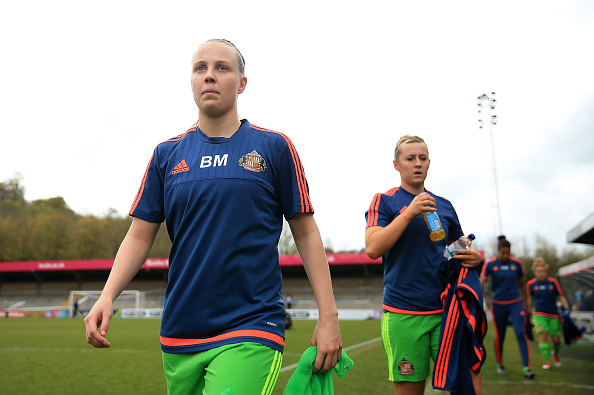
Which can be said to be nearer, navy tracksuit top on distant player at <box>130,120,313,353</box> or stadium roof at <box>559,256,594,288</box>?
navy tracksuit top on distant player at <box>130,120,313,353</box>

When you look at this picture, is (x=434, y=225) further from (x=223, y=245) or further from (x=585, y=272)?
(x=585, y=272)

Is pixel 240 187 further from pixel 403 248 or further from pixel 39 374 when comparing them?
pixel 39 374

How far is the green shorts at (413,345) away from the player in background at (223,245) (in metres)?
1.75

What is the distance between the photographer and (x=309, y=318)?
37.6 metres

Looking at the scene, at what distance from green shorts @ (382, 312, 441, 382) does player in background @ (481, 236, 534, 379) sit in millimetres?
5343

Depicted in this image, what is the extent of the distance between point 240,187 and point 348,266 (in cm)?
5022

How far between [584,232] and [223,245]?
14840 millimetres

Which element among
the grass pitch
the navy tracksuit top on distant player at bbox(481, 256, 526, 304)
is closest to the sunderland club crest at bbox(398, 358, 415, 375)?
the grass pitch

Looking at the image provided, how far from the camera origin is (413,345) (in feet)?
12.4

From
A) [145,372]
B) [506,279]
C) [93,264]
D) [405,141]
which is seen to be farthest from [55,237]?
[405,141]

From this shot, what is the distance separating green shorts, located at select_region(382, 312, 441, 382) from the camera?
12.3ft

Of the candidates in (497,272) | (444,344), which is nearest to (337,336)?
(444,344)

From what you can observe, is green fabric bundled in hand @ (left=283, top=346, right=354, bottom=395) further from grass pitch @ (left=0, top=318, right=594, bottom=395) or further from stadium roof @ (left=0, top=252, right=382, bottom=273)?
stadium roof @ (left=0, top=252, right=382, bottom=273)

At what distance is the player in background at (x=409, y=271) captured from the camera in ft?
12.3
